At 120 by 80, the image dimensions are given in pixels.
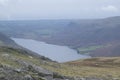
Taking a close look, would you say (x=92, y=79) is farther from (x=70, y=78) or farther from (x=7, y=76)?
(x=7, y=76)

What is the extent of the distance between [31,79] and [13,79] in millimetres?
2134

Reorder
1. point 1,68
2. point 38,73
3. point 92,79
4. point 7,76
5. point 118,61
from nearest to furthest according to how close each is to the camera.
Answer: point 7,76
point 1,68
point 38,73
point 92,79
point 118,61

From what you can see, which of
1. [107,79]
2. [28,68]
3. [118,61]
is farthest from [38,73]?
[118,61]

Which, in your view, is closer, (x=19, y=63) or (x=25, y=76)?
(x=25, y=76)

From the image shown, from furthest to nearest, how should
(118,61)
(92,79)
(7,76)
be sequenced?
(118,61), (92,79), (7,76)

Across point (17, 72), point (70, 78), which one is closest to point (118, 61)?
point (70, 78)

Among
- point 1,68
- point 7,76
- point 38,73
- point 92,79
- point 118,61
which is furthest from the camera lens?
point 118,61

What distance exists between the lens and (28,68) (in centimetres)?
3459

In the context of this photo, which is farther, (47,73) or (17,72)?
(47,73)

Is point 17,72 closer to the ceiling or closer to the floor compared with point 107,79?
closer to the ceiling

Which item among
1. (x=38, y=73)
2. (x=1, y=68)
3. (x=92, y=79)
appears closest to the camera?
(x=1, y=68)

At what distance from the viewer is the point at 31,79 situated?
29594mm

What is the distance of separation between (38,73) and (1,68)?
18.1ft

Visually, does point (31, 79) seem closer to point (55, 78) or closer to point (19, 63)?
point (55, 78)
